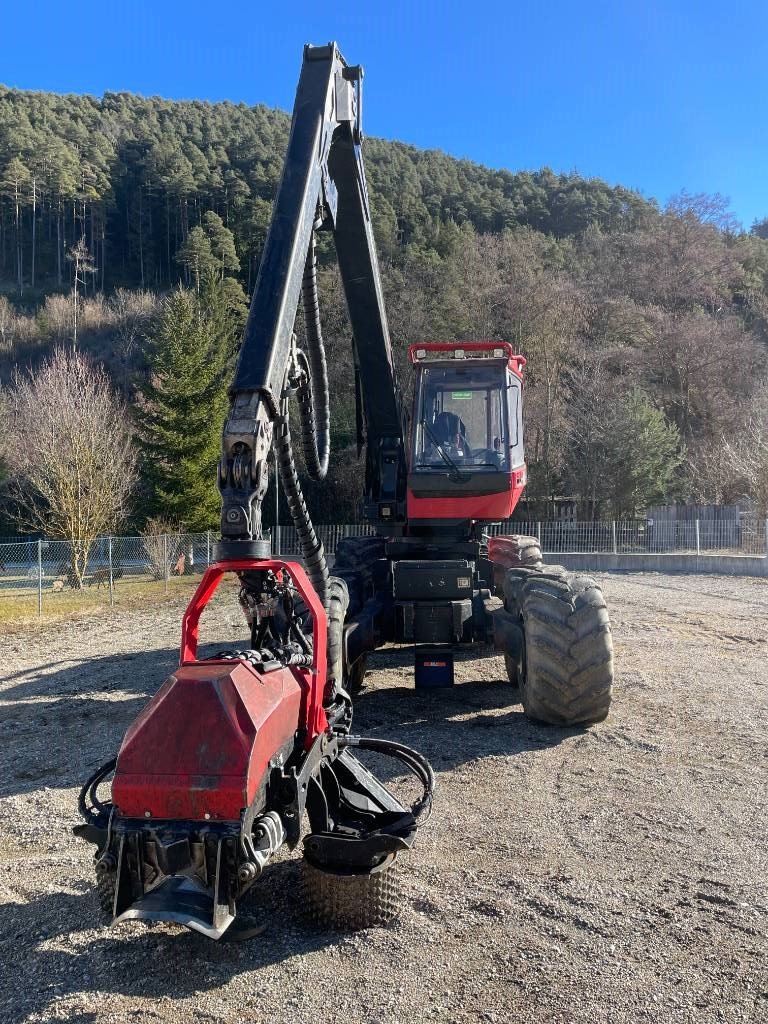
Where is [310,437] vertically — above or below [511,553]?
above

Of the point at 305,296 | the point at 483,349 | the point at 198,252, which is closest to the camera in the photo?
the point at 305,296

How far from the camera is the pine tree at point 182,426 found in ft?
99.3

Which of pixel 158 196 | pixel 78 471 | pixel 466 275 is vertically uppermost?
pixel 158 196

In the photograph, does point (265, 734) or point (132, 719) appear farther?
point (132, 719)

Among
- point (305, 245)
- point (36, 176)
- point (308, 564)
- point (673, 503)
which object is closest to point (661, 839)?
point (308, 564)

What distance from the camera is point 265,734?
3191 mm

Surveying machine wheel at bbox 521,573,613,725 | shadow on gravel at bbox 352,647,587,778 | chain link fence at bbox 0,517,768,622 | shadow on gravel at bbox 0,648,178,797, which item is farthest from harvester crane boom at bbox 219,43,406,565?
chain link fence at bbox 0,517,768,622

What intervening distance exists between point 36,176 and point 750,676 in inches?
3233

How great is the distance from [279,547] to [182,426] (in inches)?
378

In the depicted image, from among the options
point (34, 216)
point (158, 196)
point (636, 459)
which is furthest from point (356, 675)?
point (34, 216)

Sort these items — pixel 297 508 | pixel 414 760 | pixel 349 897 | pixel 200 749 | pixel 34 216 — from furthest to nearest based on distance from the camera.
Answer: pixel 34 216
pixel 297 508
pixel 414 760
pixel 349 897
pixel 200 749

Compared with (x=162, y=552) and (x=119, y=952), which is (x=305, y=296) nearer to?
(x=119, y=952)

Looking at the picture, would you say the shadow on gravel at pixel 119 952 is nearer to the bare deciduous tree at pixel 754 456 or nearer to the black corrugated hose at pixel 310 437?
the black corrugated hose at pixel 310 437

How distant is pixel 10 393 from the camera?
1569 inches
